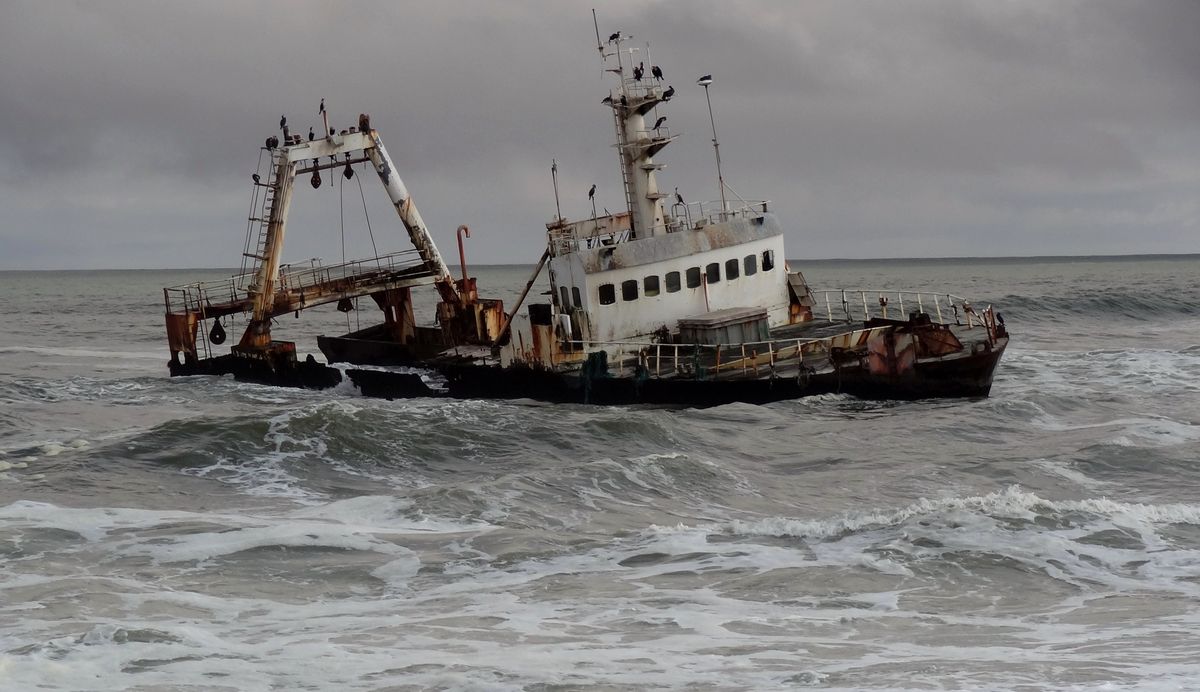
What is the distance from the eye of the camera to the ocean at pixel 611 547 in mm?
10859

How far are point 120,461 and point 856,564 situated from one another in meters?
11.7

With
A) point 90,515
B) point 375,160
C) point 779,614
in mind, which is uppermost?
point 375,160

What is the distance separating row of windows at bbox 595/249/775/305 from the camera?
2720cm

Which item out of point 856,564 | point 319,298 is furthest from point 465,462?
point 319,298

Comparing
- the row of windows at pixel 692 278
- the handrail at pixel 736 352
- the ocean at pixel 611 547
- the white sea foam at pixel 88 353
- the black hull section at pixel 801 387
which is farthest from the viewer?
the white sea foam at pixel 88 353

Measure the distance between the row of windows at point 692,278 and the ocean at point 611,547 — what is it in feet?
9.91

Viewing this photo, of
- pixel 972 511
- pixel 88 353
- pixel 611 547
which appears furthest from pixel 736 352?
pixel 88 353

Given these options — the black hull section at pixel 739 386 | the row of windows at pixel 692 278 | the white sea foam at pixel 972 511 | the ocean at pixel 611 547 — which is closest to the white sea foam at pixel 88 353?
the ocean at pixel 611 547

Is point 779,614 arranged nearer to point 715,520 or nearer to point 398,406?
point 715,520

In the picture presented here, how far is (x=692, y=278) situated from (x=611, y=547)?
13746 millimetres

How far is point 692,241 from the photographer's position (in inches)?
1101

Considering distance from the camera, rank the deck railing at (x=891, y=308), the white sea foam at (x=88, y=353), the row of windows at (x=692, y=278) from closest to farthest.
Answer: the row of windows at (x=692, y=278), the deck railing at (x=891, y=308), the white sea foam at (x=88, y=353)

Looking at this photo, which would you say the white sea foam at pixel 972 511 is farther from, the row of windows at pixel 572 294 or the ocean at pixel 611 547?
the row of windows at pixel 572 294

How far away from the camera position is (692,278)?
91.7 ft
